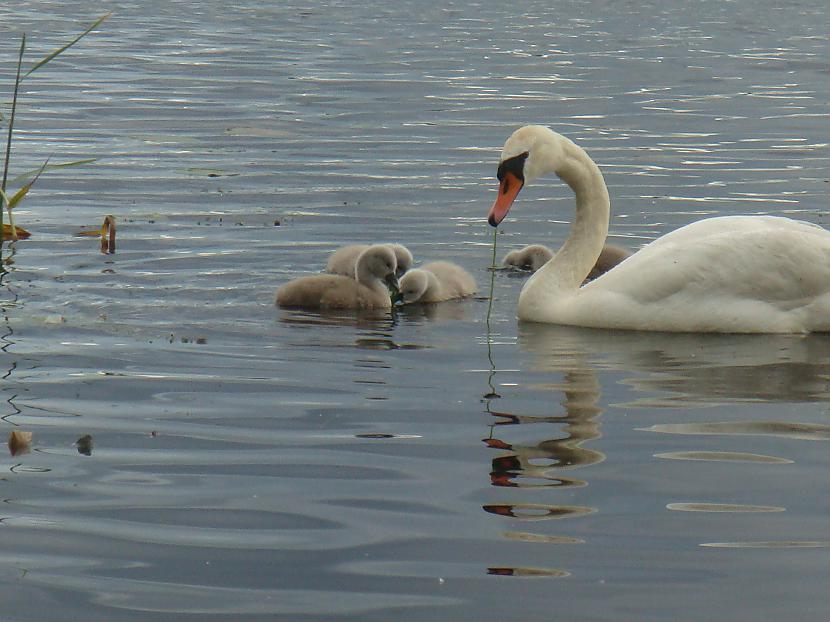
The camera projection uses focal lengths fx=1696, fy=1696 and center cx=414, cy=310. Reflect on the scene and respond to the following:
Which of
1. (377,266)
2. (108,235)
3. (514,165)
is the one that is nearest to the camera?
(514,165)

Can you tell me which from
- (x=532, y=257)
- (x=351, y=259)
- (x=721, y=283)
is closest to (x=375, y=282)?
(x=351, y=259)

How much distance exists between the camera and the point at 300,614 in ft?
15.4

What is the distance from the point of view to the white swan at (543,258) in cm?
1090

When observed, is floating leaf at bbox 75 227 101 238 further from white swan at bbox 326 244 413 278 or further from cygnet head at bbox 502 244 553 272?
cygnet head at bbox 502 244 553 272

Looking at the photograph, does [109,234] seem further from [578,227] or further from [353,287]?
[578,227]

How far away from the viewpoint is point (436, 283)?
1005cm

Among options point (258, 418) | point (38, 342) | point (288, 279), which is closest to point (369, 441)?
point (258, 418)

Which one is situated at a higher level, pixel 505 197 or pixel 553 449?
pixel 505 197

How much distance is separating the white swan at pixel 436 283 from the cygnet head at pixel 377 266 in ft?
0.27

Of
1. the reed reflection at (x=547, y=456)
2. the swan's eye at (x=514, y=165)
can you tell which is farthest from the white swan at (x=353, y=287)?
the reed reflection at (x=547, y=456)

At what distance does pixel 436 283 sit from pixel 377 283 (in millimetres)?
350

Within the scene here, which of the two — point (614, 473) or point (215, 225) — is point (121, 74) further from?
point (614, 473)

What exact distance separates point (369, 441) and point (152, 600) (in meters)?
1.81

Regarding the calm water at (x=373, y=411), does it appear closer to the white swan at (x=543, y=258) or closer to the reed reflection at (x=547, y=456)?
the reed reflection at (x=547, y=456)
